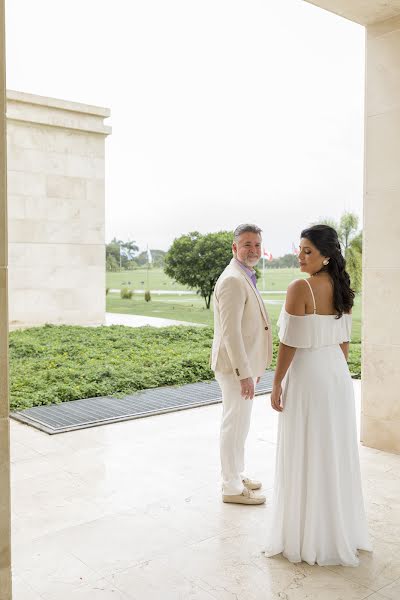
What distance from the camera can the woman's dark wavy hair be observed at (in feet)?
11.1

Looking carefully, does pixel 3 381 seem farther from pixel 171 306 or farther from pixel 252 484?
pixel 171 306

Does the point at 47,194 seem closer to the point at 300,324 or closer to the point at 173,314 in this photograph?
the point at 173,314

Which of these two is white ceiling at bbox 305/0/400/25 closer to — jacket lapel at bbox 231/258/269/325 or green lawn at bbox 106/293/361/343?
jacket lapel at bbox 231/258/269/325

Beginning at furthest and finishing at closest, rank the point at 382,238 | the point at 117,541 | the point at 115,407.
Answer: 1. the point at 115,407
2. the point at 382,238
3. the point at 117,541

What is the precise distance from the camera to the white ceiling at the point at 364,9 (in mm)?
5023

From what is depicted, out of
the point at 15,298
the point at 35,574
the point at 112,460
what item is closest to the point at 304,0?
the point at 112,460

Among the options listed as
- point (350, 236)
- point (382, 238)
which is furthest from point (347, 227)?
point (382, 238)

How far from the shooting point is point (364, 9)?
516cm

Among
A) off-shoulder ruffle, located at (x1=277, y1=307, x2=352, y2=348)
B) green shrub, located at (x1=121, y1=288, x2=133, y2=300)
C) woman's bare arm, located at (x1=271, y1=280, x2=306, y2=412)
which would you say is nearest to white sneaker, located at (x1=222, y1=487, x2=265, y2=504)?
woman's bare arm, located at (x1=271, y1=280, x2=306, y2=412)

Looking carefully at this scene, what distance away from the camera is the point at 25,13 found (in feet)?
56.5

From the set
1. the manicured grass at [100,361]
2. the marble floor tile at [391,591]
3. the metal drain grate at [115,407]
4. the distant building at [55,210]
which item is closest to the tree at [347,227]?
the manicured grass at [100,361]

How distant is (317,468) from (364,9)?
4.14m

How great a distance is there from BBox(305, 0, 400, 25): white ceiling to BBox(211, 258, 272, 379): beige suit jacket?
8.79ft

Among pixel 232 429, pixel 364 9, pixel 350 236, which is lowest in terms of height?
pixel 232 429
